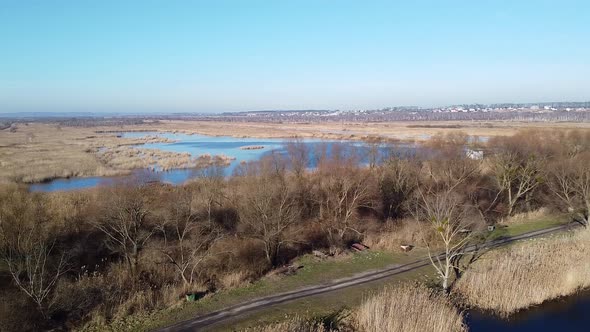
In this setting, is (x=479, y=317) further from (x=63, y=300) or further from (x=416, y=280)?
(x=63, y=300)

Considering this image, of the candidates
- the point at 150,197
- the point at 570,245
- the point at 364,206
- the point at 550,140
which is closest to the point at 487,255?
the point at 570,245

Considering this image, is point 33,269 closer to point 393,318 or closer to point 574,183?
point 393,318

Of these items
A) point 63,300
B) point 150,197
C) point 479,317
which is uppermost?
point 150,197

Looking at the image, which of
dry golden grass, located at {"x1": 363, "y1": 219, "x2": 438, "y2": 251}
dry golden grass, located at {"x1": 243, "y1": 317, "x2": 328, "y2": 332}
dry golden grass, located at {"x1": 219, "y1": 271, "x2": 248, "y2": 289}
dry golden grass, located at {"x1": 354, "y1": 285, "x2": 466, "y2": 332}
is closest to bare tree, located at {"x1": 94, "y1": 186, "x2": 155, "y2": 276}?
dry golden grass, located at {"x1": 219, "y1": 271, "x2": 248, "y2": 289}

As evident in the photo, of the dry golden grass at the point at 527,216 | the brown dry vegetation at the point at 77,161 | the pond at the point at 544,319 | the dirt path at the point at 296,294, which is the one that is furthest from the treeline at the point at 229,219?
the brown dry vegetation at the point at 77,161

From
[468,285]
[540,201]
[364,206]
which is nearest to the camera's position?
[468,285]

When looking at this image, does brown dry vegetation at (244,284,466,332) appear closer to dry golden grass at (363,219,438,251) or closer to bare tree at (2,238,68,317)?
dry golden grass at (363,219,438,251)

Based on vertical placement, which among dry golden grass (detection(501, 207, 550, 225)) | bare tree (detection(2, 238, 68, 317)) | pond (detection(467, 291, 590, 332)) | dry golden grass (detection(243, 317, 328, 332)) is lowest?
pond (detection(467, 291, 590, 332))
